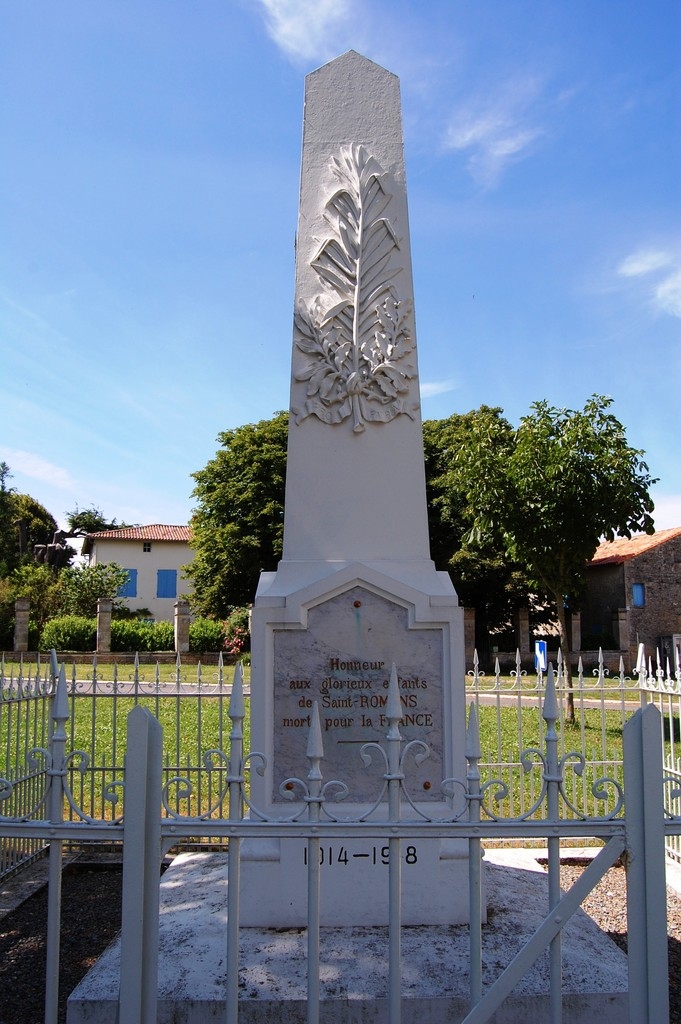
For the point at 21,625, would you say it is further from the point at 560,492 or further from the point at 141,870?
the point at 141,870

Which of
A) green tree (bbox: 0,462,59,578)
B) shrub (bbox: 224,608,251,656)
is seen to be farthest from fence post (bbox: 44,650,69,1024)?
green tree (bbox: 0,462,59,578)

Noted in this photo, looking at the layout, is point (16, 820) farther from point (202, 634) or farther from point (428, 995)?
point (202, 634)

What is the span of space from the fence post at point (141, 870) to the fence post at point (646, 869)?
139 cm

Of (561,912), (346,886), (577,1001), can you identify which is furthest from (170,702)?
(561,912)

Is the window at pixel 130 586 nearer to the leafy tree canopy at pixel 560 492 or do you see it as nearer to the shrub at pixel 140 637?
the shrub at pixel 140 637

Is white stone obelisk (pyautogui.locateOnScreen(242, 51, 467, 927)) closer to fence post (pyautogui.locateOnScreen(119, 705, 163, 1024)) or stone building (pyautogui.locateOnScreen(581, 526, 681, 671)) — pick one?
fence post (pyautogui.locateOnScreen(119, 705, 163, 1024))

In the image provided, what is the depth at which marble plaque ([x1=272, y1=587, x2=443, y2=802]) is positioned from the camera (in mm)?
4016

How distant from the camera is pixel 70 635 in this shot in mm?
28281

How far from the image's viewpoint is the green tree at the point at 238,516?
26.5 m

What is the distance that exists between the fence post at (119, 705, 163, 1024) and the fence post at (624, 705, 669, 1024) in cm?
139

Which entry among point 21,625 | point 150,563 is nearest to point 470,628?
point 21,625

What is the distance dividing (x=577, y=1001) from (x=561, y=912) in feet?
4.45

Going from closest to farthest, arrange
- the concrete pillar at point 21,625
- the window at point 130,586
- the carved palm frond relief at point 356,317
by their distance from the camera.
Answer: the carved palm frond relief at point 356,317 → the concrete pillar at point 21,625 → the window at point 130,586

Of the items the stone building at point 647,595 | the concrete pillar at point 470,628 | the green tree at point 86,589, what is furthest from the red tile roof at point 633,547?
the green tree at point 86,589
